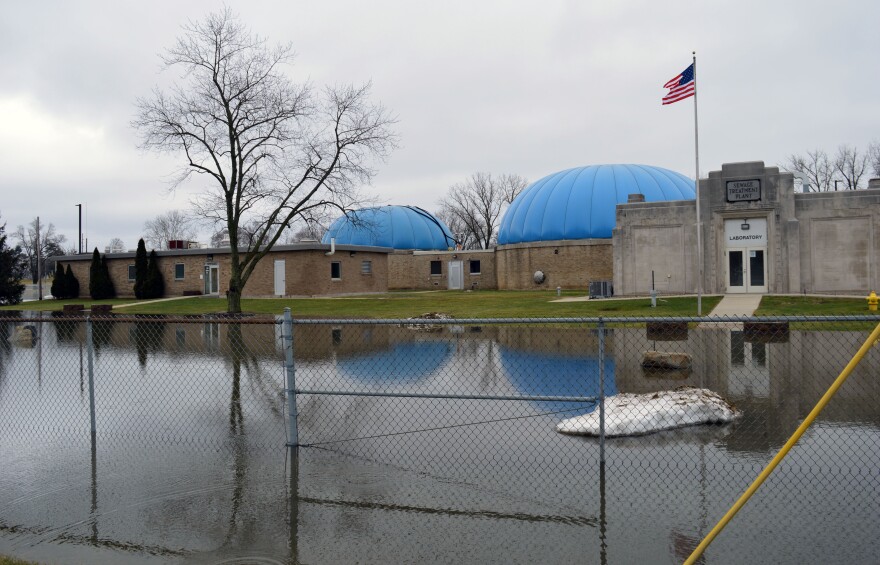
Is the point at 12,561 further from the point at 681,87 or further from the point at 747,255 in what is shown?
the point at 747,255

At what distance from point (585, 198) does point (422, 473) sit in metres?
46.8

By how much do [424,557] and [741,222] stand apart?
32617 millimetres

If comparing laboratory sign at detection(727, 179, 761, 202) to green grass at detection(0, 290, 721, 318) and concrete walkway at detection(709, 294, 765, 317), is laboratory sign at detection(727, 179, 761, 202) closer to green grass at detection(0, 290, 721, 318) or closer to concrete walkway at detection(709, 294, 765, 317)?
concrete walkway at detection(709, 294, 765, 317)

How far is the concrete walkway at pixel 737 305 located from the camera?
27.1 m

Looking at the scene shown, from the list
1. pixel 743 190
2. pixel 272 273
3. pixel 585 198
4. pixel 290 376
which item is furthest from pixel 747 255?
pixel 290 376

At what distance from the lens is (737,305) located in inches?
1152

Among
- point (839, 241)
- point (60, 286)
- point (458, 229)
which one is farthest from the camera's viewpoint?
point (458, 229)

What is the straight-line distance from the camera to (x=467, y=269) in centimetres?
5972

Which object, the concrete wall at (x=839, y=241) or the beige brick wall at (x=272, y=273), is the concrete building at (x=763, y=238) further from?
the beige brick wall at (x=272, y=273)

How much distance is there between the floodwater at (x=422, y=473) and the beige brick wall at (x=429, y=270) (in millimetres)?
44879

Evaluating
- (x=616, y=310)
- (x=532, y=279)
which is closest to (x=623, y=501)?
(x=616, y=310)

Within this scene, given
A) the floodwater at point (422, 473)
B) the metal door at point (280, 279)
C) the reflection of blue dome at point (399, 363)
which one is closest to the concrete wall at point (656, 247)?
the reflection of blue dome at point (399, 363)

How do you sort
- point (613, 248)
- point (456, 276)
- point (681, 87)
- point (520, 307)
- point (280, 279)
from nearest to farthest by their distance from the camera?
point (681, 87) → point (520, 307) → point (613, 248) → point (280, 279) → point (456, 276)

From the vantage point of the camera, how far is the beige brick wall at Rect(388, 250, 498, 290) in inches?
2325
